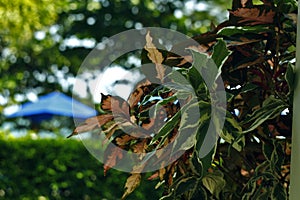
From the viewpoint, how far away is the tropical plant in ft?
2.75

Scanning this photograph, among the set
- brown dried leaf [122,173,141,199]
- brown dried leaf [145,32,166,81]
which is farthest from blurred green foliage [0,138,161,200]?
brown dried leaf [145,32,166,81]

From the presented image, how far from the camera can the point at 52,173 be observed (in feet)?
17.6

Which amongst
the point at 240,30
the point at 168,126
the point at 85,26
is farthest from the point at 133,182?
the point at 85,26

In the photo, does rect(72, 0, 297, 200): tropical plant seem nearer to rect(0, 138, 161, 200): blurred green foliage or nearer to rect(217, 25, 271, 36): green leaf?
rect(217, 25, 271, 36): green leaf

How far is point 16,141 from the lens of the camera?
5.43 meters

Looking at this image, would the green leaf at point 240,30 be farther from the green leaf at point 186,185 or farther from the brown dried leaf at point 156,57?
the green leaf at point 186,185

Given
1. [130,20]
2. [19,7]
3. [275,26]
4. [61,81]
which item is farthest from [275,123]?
[61,81]

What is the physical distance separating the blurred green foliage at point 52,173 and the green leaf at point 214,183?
437cm

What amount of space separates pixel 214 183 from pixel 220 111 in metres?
0.15

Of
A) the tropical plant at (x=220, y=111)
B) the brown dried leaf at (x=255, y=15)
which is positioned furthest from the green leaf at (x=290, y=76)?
the brown dried leaf at (x=255, y=15)

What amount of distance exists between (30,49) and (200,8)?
3525mm

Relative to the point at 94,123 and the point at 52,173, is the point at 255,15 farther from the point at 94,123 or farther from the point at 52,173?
the point at 52,173

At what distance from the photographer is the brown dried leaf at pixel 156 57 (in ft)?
3.07

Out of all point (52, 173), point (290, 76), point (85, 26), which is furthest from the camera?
point (85, 26)
